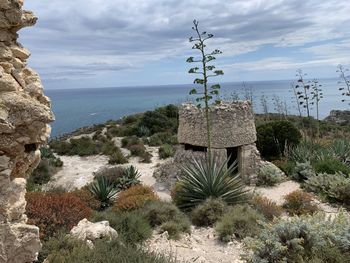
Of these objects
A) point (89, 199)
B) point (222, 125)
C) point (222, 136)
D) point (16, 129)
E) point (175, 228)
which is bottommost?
point (89, 199)

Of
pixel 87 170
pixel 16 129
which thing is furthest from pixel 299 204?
A: pixel 87 170

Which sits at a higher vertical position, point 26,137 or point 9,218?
point 26,137

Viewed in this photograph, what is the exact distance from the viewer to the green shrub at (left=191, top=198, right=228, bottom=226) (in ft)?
29.3

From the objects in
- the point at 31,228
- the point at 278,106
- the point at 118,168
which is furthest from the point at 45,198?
the point at 278,106

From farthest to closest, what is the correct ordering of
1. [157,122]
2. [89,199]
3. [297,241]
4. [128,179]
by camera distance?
[157,122], [128,179], [89,199], [297,241]

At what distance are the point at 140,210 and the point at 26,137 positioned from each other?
556 cm

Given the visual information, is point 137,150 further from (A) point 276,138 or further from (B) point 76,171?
(A) point 276,138

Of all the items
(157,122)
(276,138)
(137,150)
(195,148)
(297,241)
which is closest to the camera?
(297,241)

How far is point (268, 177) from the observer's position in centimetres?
1416

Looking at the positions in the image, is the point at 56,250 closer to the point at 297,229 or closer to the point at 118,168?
the point at 297,229

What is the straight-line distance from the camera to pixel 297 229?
6223 mm

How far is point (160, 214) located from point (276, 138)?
33.3ft

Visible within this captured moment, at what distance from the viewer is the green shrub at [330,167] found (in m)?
13.7

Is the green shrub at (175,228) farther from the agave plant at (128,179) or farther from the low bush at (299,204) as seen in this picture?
the agave plant at (128,179)
